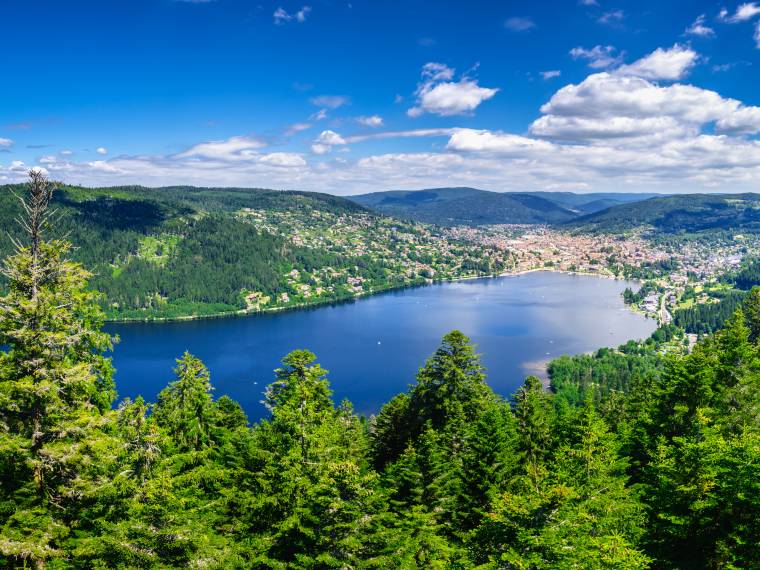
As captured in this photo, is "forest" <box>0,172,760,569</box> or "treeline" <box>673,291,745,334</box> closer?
"forest" <box>0,172,760,569</box>

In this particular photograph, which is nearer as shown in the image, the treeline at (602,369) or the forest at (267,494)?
the forest at (267,494)

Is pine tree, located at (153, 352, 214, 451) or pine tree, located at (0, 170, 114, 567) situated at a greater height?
pine tree, located at (0, 170, 114, 567)

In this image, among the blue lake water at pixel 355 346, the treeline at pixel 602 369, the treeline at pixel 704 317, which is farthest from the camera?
the treeline at pixel 704 317

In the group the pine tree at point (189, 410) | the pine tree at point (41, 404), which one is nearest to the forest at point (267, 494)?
the pine tree at point (41, 404)

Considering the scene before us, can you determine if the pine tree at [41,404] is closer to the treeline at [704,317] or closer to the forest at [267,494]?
the forest at [267,494]

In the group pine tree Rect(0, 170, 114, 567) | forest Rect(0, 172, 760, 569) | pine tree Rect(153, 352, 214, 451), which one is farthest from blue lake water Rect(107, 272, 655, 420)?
pine tree Rect(0, 170, 114, 567)

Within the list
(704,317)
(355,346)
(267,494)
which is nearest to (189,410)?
(267,494)

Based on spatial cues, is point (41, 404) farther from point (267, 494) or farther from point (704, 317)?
point (704, 317)

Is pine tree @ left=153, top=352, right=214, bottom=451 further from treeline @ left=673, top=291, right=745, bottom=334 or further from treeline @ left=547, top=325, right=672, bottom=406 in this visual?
treeline @ left=673, top=291, right=745, bottom=334

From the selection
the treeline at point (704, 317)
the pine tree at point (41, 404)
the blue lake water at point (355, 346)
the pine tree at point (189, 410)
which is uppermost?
the pine tree at point (41, 404)

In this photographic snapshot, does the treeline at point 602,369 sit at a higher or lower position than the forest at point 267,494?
lower

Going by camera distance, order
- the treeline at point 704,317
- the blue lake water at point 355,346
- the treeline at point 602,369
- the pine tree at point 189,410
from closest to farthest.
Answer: the pine tree at point 189,410 → the treeline at point 602,369 → the blue lake water at point 355,346 → the treeline at point 704,317

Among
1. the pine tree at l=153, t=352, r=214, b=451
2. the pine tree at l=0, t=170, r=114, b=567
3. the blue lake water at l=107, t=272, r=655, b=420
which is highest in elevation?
the pine tree at l=0, t=170, r=114, b=567
